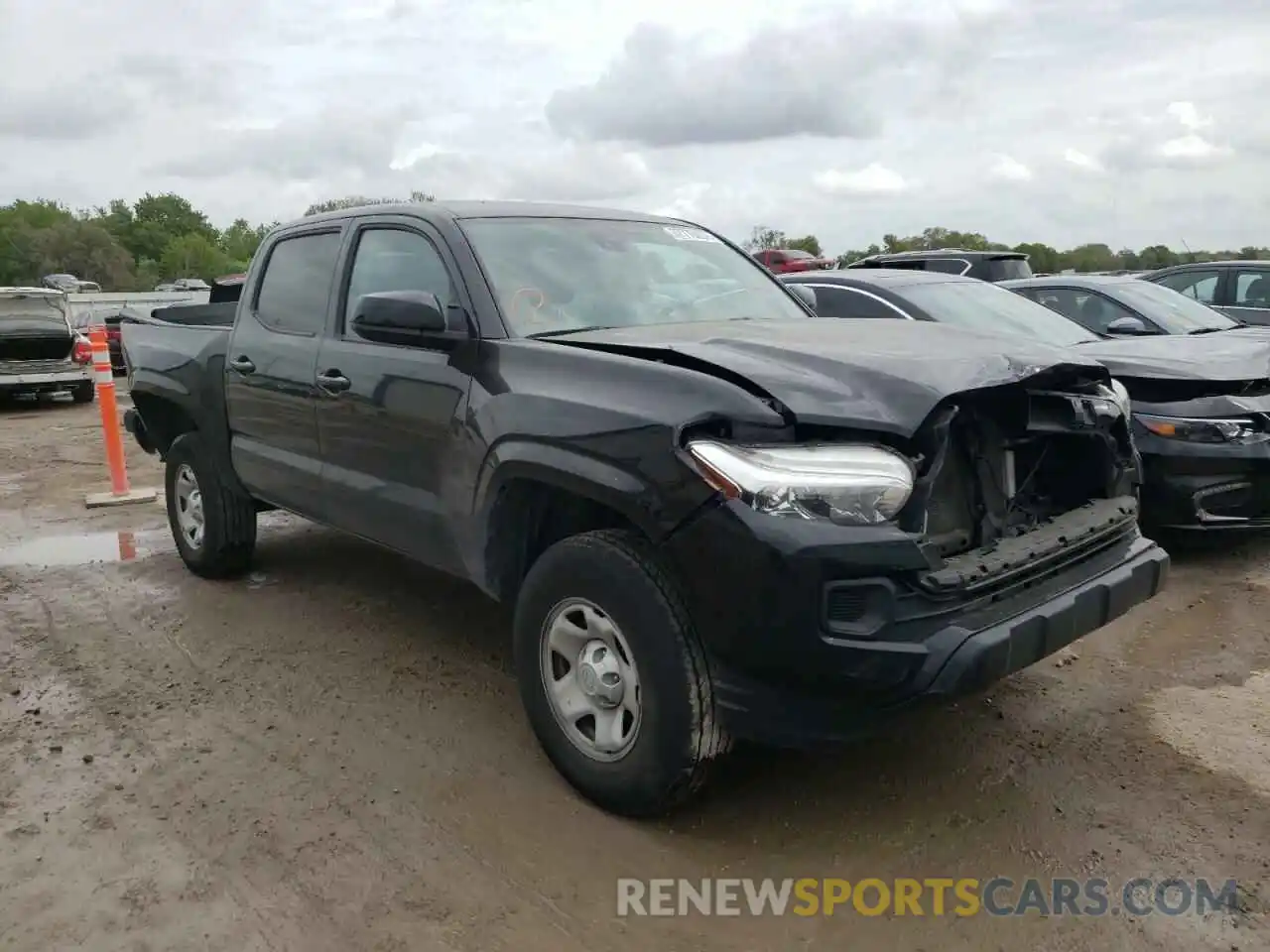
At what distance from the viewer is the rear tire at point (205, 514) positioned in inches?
217

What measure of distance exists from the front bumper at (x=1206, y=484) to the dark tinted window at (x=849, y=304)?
5.69ft

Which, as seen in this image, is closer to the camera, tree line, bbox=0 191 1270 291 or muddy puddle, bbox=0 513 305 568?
muddy puddle, bbox=0 513 305 568

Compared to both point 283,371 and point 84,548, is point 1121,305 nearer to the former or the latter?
point 283,371

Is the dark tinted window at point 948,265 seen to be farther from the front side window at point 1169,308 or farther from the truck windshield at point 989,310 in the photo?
the truck windshield at point 989,310

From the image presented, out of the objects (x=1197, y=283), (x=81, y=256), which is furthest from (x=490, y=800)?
(x=81, y=256)

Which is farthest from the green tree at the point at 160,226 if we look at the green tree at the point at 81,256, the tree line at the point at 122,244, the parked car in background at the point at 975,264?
the parked car in background at the point at 975,264

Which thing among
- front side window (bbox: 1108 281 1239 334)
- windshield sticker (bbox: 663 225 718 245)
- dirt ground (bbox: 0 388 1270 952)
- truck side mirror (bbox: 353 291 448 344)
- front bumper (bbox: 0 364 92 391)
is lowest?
dirt ground (bbox: 0 388 1270 952)

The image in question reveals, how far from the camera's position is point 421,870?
2910mm

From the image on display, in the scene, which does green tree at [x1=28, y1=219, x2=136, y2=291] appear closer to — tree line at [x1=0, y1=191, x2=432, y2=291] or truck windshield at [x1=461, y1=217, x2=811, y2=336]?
tree line at [x1=0, y1=191, x2=432, y2=291]

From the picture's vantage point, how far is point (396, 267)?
418cm

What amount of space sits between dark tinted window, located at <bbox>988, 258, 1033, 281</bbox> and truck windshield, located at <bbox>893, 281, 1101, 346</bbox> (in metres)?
4.45

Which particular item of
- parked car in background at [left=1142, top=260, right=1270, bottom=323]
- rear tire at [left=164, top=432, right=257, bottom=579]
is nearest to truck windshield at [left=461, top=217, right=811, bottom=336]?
rear tire at [left=164, top=432, right=257, bottom=579]

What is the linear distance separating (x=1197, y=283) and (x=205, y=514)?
1043cm

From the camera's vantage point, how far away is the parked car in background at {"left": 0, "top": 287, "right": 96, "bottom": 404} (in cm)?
1505
